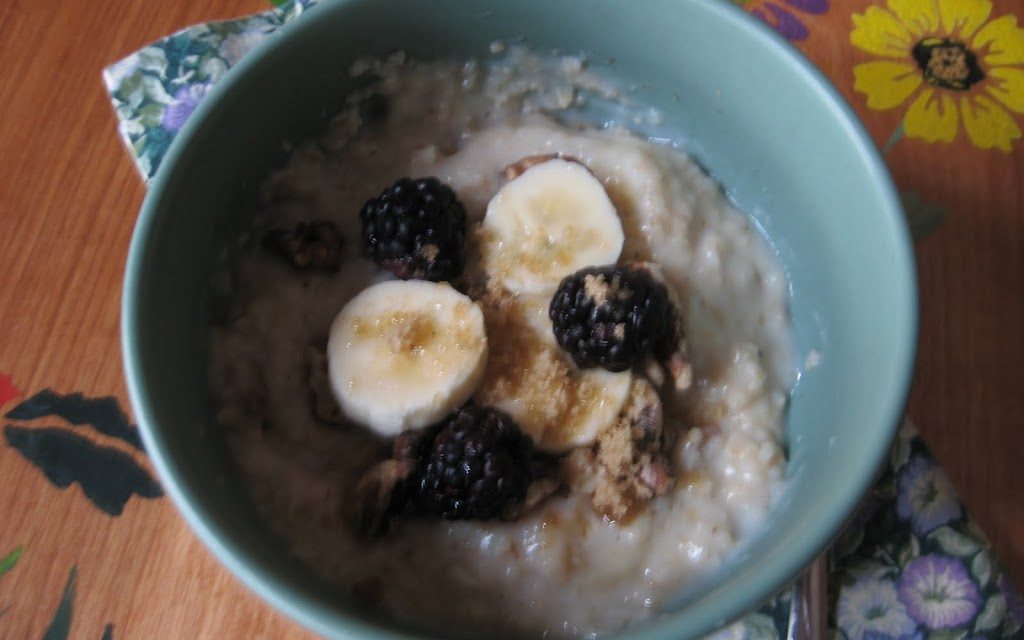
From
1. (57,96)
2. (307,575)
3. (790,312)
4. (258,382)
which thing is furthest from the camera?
(57,96)

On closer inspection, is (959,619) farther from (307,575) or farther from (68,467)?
(68,467)

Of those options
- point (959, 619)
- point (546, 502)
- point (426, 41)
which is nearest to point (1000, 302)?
point (959, 619)

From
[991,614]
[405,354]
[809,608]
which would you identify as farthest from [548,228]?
[991,614]

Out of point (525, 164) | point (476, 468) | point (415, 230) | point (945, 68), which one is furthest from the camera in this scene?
point (945, 68)

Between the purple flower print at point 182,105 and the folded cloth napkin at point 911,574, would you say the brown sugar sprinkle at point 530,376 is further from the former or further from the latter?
the purple flower print at point 182,105

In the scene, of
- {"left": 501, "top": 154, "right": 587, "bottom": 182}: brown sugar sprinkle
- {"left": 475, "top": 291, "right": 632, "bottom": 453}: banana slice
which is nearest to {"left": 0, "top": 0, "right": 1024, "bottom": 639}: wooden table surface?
{"left": 475, "top": 291, "right": 632, "bottom": 453}: banana slice

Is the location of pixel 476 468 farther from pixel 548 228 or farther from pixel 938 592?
pixel 938 592
